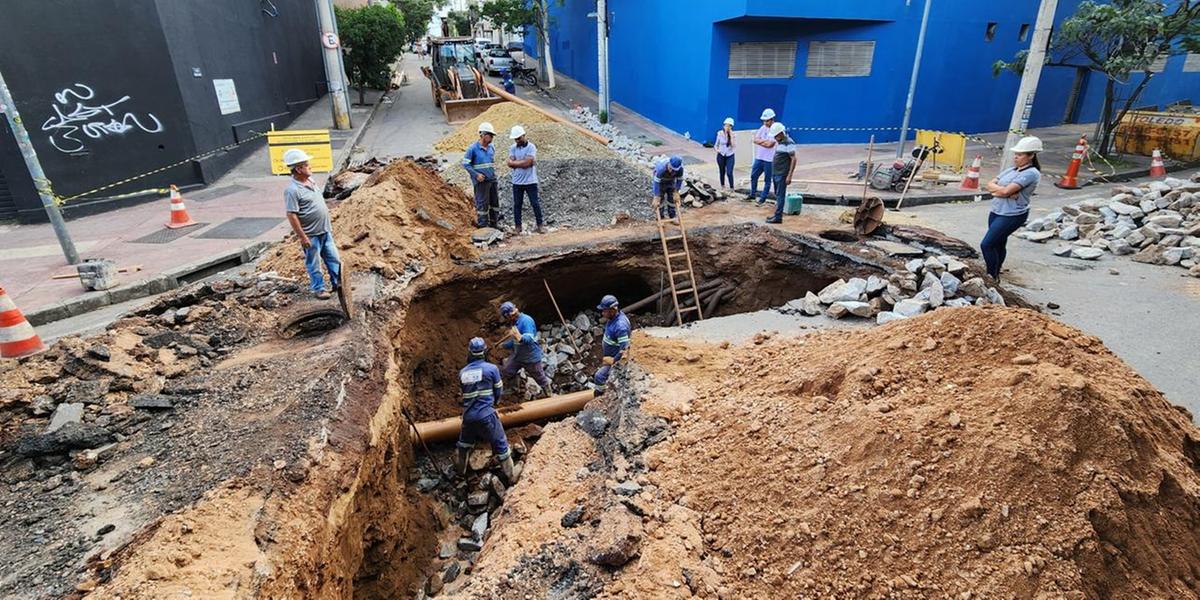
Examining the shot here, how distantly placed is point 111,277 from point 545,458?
21.1ft

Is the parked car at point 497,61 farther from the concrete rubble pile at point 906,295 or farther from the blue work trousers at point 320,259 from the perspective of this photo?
the concrete rubble pile at point 906,295

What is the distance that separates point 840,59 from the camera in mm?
17234

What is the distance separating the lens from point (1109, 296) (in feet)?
22.2

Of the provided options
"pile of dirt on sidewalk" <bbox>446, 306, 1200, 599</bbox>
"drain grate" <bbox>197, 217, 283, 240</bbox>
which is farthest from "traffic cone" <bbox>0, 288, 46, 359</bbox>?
"pile of dirt on sidewalk" <bbox>446, 306, 1200, 599</bbox>

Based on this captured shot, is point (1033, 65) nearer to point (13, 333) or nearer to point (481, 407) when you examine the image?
point (481, 407)

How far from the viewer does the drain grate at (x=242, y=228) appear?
9.27 metres

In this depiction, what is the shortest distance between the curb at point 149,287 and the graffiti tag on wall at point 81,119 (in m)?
4.89

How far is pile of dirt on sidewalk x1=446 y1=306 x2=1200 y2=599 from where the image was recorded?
2762 millimetres

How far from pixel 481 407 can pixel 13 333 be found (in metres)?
4.40

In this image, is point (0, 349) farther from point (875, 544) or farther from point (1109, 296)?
point (1109, 296)

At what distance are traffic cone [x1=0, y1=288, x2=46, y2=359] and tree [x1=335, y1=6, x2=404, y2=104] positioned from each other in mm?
20671

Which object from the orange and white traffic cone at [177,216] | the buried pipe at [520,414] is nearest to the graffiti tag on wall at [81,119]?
the orange and white traffic cone at [177,216]

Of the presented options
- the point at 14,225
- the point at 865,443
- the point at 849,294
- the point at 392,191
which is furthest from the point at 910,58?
the point at 14,225

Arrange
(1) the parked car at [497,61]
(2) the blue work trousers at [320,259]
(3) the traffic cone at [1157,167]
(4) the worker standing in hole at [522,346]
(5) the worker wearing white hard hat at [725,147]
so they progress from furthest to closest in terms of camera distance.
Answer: (1) the parked car at [497,61] → (3) the traffic cone at [1157,167] → (5) the worker wearing white hard hat at [725,147] → (4) the worker standing in hole at [522,346] → (2) the blue work trousers at [320,259]
